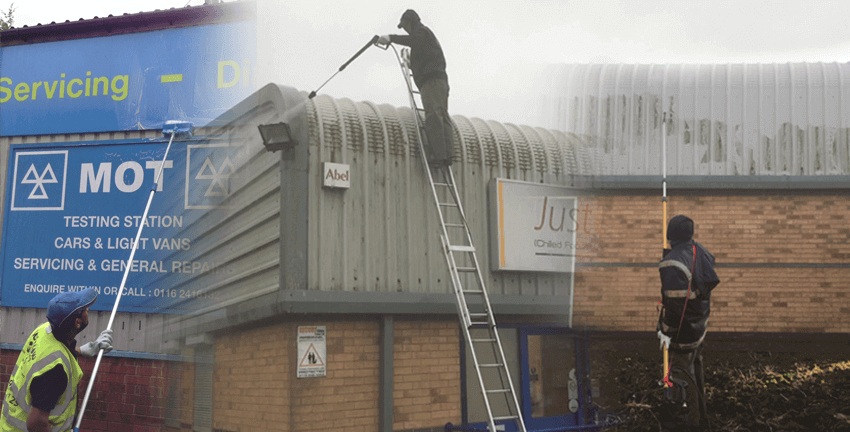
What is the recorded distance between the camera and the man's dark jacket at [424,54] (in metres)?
7.48

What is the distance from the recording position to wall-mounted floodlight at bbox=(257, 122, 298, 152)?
698 cm

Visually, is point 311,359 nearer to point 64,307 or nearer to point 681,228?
point 64,307

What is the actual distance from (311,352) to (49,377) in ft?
9.56

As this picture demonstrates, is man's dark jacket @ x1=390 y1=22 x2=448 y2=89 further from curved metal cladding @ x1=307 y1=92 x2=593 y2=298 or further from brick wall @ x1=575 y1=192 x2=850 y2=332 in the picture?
brick wall @ x1=575 y1=192 x2=850 y2=332

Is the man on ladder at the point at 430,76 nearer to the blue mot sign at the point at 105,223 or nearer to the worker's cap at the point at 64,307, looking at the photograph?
the blue mot sign at the point at 105,223

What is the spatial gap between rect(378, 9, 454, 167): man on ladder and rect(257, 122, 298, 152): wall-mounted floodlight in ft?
5.19

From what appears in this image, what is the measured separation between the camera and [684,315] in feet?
19.0

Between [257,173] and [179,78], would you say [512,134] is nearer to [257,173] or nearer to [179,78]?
[257,173]

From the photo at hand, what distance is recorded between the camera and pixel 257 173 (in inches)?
294

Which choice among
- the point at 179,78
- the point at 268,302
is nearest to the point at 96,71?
the point at 179,78

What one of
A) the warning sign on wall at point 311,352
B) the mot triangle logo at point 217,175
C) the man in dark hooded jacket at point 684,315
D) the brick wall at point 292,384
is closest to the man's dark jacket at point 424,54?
the mot triangle logo at point 217,175

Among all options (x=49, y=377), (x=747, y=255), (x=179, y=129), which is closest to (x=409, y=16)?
(x=179, y=129)

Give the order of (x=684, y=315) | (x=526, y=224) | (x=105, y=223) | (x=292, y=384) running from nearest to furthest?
(x=684, y=315)
(x=292, y=384)
(x=526, y=224)
(x=105, y=223)

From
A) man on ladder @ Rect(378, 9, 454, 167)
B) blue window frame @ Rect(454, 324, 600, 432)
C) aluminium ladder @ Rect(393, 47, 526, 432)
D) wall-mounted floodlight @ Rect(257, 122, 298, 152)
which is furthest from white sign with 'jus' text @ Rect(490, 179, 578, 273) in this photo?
wall-mounted floodlight @ Rect(257, 122, 298, 152)
